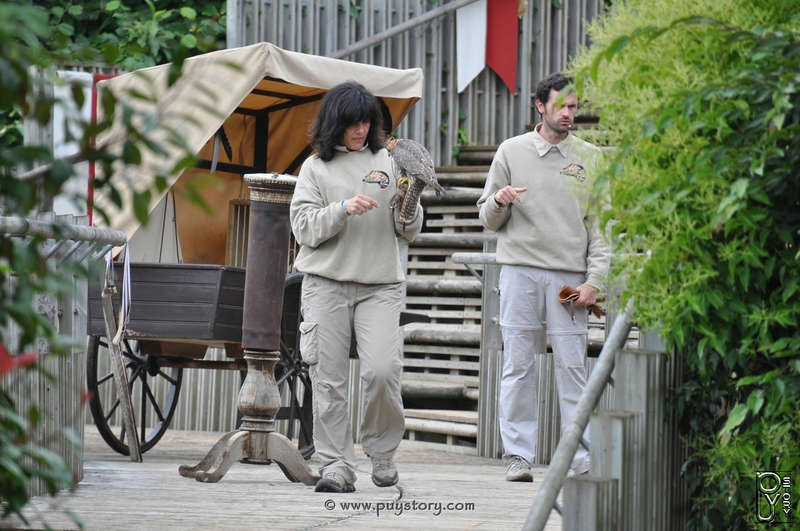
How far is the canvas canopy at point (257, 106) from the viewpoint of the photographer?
561cm

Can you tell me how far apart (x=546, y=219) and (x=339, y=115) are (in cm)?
106

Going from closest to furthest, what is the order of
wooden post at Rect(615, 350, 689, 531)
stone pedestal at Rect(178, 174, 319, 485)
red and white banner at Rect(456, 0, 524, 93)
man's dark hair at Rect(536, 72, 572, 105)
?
1. wooden post at Rect(615, 350, 689, 531)
2. stone pedestal at Rect(178, 174, 319, 485)
3. man's dark hair at Rect(536, 72, 572, 105)
4. red and white banner at Rect(456, 0, 524, 93)

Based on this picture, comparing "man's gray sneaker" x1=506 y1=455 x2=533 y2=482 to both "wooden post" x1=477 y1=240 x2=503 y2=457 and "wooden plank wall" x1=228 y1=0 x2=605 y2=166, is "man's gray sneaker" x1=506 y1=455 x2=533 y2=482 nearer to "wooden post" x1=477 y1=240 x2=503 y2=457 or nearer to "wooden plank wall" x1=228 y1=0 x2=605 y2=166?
"wooden post" x1=477 y1=240 x2=503 y2=457

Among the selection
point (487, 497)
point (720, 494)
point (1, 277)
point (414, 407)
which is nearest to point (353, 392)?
point (414, 407)

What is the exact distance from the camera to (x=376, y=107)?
4.33 meters

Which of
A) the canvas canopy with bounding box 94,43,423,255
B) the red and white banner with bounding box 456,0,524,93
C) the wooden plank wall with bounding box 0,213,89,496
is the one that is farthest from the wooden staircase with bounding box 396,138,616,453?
the wooden plank wall with bounding box 0,213,89,496

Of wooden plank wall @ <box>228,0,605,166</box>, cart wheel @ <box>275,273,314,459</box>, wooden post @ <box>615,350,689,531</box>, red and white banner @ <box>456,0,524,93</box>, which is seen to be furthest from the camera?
red and white banner @ <box>456,0,524,93</box>

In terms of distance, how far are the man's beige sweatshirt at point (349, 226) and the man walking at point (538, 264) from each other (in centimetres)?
52

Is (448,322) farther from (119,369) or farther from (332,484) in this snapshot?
(332,484)

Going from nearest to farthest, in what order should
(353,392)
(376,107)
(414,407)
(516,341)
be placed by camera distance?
1. (376,107)
2. (516,341)
3. (353,392)
4. (414,407)

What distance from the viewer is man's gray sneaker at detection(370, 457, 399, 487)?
4258 mm

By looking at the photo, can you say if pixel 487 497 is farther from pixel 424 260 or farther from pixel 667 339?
pixel 424 260

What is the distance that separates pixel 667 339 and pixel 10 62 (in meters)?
1.71

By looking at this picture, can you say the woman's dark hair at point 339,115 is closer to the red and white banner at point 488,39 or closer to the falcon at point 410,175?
the falcon at point 410,175
